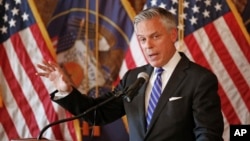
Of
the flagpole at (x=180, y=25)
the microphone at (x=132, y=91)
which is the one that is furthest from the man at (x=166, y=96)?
the flagpole at (x=180, y=25)

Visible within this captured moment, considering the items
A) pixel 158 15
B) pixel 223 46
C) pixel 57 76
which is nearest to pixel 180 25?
pixel 223 46

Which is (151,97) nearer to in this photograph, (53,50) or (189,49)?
(189,49)

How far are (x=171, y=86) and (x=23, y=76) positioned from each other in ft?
4.59

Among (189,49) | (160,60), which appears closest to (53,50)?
(189,49)

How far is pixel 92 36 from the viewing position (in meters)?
2.83

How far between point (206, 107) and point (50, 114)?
1.43m

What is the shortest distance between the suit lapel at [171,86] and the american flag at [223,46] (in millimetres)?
956

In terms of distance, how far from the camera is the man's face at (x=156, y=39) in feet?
5.44

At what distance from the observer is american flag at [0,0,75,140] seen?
276 cm

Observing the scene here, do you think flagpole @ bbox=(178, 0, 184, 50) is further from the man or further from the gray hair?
the gray hair

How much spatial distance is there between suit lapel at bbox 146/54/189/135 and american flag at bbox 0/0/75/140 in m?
1.23

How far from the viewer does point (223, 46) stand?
104 inches

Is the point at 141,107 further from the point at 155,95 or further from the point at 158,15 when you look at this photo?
the point at 158,15

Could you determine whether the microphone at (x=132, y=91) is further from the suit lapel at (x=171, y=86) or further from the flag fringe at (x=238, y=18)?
the flag fringe at (x=238, y=18)
